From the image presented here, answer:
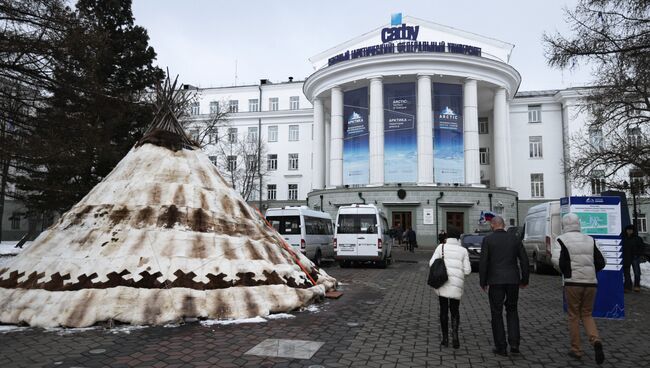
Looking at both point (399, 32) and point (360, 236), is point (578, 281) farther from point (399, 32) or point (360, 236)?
point (399, 32)

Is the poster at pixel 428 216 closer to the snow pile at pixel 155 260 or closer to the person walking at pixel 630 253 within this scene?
the person walking at pixel 630 253

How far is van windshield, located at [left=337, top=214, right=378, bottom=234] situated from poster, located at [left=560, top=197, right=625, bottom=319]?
34.0 feet

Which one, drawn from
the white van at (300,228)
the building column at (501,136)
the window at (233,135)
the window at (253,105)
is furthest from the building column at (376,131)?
the window at (253,105)

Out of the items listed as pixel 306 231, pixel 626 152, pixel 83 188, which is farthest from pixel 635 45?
pixel 83 188

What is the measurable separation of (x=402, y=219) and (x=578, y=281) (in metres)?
30.2

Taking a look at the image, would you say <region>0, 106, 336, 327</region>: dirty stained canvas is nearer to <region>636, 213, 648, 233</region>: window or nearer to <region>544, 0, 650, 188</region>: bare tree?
<region>544, 0, 650, 188</region>: bare tree

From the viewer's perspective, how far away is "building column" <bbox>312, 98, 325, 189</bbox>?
43.2 m

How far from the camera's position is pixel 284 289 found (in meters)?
9.55

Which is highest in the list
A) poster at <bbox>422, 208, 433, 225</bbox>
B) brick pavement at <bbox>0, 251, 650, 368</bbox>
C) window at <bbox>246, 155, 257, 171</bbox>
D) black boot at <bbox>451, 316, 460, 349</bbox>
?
window at <bbox>246, 155, 257, 171</bbox>

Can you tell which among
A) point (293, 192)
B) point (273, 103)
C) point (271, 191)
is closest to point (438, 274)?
point (293, 192)

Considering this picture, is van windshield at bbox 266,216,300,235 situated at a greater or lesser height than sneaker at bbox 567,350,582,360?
greater

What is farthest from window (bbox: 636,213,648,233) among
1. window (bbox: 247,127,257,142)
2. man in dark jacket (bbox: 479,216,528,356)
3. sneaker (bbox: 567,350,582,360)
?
man in dark jacket (bbox: 479,216,528,356)

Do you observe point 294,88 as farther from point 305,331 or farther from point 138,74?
point 305,331

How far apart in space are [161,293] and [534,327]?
673 cm
